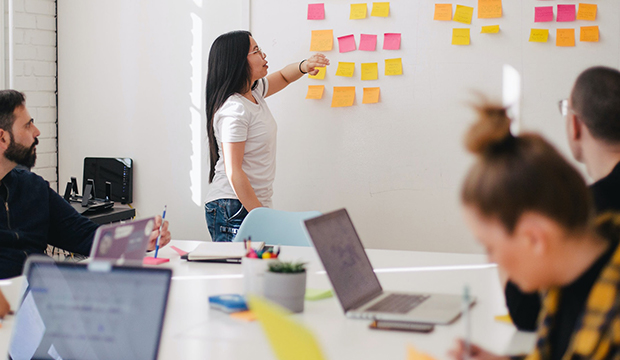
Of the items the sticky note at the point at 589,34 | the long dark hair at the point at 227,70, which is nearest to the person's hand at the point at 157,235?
the long dark hair at the point at 227,70

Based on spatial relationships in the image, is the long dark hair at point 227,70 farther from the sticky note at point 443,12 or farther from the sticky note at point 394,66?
A: the sticky note at point 443,12

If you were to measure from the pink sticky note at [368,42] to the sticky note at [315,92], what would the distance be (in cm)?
31

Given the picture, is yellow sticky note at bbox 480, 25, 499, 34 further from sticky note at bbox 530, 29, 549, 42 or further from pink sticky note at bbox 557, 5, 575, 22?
pink sticky note at bbox 557, 5, 575, 22

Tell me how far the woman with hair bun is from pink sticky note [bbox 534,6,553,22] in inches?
95.5

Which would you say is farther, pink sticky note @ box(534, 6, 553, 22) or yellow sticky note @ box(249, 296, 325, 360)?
pink sticky note @ box(534, 6, 553, 22)

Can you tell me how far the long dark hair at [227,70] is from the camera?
278 centimetres

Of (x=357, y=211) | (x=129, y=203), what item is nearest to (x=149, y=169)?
(x=129, y=203)

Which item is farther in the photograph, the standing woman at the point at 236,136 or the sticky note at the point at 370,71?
the sticky note at the point at 370,71

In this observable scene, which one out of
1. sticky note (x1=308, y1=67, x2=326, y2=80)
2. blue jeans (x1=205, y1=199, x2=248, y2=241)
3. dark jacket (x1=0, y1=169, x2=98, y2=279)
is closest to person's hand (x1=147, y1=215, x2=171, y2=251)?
dark jacket (x1=0, y1=169, x2=98, y2=279)

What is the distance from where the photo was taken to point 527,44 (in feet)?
10.1

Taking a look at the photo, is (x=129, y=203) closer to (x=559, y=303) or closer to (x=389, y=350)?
(x=389, y=350)

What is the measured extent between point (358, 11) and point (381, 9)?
0.12 metres

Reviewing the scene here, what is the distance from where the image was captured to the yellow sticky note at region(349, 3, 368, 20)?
3.26 m

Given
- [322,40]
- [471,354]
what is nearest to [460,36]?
[322,40]
